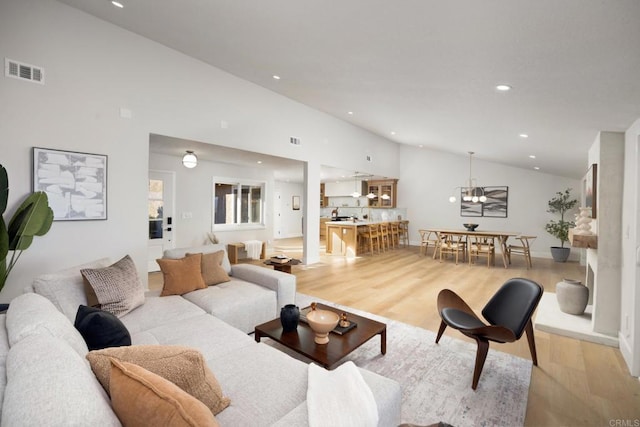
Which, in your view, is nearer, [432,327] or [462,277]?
[432,327]

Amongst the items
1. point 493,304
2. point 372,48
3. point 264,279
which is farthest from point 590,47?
point 264,279

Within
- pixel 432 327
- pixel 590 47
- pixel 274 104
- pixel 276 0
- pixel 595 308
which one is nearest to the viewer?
pixel 590 47

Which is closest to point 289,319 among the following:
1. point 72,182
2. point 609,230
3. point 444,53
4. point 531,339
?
point 531,339

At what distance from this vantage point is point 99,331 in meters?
1.64

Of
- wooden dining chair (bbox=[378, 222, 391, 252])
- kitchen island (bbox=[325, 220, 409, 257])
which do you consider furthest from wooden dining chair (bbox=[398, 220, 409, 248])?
kitchen island (bbox=[325, 220, 409, 257])

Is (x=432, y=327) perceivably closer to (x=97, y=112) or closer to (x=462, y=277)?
(x=462, y=277)

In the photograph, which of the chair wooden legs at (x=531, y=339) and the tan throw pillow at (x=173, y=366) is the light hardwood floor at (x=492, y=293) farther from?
the tan throw pillow at (x=173, y=366)

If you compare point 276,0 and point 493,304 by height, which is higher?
point 276,0

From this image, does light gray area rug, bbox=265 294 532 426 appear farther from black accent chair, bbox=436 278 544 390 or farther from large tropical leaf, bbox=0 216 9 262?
large tropical leaf, bbox=0 216 9 262

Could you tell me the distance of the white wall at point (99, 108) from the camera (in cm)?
313

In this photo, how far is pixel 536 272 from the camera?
21.4 feet

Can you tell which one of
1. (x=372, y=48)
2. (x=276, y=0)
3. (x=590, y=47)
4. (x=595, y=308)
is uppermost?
(x=276, y=0)

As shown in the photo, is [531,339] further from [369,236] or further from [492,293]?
[369,236]

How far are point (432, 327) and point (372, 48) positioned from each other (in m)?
3.20
